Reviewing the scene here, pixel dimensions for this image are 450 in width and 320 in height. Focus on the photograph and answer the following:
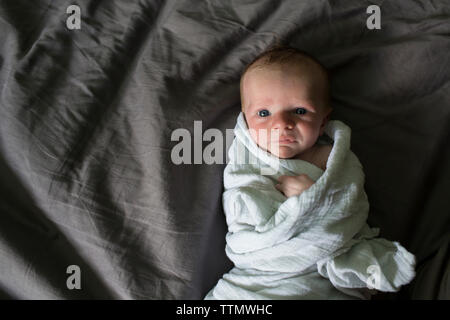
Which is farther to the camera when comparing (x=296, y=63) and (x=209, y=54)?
Answer: (x=209, y=54)

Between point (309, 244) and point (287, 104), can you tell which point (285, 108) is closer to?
point (287, 104)

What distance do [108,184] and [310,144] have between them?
1.57 ft

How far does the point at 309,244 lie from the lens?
0.94 m

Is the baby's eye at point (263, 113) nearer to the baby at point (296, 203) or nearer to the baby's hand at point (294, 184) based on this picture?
the baby at point (296, 203)

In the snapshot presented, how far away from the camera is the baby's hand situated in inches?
38.8

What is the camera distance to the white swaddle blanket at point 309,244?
935 mm

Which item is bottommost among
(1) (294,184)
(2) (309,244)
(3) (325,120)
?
(2) (309,244)

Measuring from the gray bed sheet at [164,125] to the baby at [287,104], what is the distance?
11 cm

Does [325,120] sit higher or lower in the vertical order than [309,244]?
higher

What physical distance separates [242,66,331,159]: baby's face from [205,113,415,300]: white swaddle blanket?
51 mm

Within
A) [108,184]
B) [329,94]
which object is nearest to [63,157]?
[108,184]

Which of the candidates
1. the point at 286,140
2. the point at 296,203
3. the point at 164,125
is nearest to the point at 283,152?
the point at 286,140
